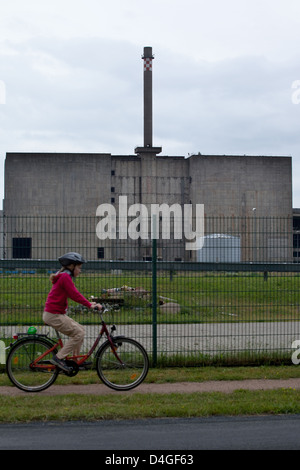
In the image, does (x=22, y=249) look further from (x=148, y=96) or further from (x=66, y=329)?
(x=148, y=96)

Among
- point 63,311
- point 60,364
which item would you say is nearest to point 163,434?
point 60,364

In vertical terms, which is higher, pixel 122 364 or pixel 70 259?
pixel 70 259

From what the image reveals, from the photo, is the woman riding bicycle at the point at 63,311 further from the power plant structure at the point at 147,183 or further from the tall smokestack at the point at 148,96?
the tall smokestack at the point at 148,96

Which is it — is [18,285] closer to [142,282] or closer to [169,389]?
[142,282]

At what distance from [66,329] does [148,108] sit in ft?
234

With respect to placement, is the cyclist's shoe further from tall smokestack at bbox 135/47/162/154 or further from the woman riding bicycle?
tall smokestack at bbox 135/47/162/154

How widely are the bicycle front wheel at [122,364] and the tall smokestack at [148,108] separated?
231 feet

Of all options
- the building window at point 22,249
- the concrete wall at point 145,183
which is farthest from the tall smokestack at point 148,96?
the building window at point 22,249

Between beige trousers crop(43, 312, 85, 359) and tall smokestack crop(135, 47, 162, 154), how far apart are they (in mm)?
70550

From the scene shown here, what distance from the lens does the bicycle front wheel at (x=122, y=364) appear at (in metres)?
8.53

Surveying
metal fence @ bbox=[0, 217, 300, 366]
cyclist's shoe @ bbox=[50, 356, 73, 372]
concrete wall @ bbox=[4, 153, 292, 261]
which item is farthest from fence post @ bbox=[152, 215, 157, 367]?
concrete wall @ bbox=[4, 153, 292, 261]

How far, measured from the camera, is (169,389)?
8.59 metres

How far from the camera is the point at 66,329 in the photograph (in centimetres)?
834
